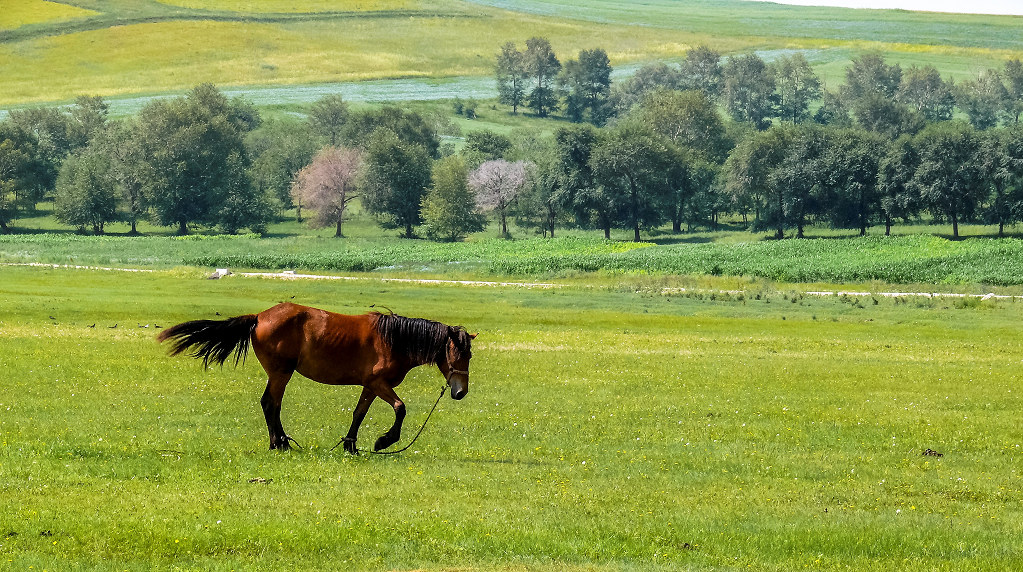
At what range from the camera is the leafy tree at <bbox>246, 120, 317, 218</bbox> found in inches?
6358

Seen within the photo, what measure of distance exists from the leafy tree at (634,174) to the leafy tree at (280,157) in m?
47.3

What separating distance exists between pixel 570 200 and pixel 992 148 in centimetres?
4986

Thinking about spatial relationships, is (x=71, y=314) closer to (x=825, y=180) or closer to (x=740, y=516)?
(x=740, y=516)

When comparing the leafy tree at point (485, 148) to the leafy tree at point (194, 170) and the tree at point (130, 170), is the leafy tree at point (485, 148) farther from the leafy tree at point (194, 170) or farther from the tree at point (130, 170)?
the tree at point (130, 170)

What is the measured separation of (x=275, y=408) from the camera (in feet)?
61.7

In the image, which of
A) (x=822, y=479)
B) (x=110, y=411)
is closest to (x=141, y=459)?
(x=110, y=411)

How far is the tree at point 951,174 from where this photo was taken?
122m

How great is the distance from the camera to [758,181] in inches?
5305

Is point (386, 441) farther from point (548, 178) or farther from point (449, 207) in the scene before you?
point (548, 178)

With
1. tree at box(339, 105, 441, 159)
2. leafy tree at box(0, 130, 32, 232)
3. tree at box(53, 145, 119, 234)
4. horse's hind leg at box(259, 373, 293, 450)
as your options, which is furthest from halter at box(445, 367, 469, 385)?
tree at box(339, 105, 441, 159)

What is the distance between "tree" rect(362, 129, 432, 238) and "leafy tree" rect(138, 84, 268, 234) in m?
14.7

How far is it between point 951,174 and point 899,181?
5.59 m

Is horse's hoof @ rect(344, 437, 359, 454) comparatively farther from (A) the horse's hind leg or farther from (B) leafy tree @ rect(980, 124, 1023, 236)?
(B) leafy tree @ rect(980, 124, 1023, 236)

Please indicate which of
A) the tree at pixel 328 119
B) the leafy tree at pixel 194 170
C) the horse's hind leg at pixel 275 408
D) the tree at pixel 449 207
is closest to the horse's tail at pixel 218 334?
the horse's hind leg at pixel 275 408
